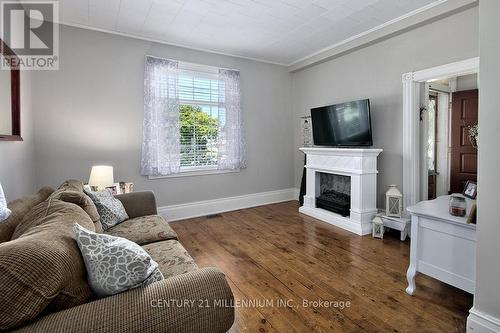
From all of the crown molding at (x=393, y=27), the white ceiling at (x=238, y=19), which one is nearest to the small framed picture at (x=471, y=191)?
the crown molding at (x=393, y=27)

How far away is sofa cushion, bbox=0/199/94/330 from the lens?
0.77 metres

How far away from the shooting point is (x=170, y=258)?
5.65ft

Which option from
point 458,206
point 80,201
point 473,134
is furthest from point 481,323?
point 473,134

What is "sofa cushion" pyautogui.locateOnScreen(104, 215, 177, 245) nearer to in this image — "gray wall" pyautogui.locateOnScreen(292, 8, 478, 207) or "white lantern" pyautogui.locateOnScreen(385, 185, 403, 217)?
"white lantern" pyautogui.locateOnScreen(385, 185, 403, 217)

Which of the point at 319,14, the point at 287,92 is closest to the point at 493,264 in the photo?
the point at 319,14

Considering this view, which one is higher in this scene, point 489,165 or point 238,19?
point 238,19

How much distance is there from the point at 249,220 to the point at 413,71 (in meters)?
2.97

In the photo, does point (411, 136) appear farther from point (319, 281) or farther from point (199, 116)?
point (199, 116)

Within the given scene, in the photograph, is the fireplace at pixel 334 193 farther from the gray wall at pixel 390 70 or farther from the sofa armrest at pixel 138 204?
the sofa armrest at pixel 138 204

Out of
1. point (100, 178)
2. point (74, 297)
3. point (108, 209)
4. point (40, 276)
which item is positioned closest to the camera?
point (40, 276)

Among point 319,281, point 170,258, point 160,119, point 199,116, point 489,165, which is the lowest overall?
point 319,281

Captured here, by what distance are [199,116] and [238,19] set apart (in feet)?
5.24

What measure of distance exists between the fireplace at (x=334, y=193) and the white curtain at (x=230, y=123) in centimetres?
146

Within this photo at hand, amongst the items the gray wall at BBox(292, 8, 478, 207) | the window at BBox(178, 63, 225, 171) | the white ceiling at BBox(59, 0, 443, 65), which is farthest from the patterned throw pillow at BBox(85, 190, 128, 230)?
the gray wall at BBox(292, 8, 478, 207)
